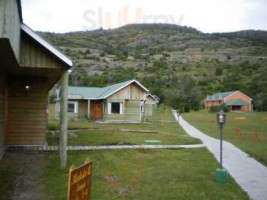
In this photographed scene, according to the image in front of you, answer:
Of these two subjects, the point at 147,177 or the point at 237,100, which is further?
the point at 237,100

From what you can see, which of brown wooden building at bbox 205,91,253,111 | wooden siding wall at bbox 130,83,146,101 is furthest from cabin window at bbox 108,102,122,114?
brown wooden building at bbox 205,91,253,111

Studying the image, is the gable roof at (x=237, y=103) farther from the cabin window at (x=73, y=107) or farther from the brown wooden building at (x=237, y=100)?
the cabin window at (x=73, y=107)

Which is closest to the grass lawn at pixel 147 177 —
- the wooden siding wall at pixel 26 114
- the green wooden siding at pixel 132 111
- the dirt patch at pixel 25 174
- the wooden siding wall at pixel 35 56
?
the dirt patch at pixel 25 174

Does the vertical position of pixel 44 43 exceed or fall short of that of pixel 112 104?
it exceeds it

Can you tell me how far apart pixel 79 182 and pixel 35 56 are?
6339mm

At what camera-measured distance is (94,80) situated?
76.9m

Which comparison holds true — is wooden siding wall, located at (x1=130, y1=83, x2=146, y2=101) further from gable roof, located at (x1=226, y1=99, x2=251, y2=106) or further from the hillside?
gable roof, located at (x1=226, y1=99, x2=251, y2=106)

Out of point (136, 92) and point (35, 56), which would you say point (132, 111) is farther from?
point (35, 56)

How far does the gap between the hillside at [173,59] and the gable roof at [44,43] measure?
5893 cm

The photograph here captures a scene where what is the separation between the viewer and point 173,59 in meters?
134

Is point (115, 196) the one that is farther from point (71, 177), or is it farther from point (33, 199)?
point (71, 177)

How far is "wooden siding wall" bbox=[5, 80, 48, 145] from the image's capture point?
632 inches

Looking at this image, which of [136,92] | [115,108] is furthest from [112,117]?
[136,92]

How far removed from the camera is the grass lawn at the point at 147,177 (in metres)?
8.98
